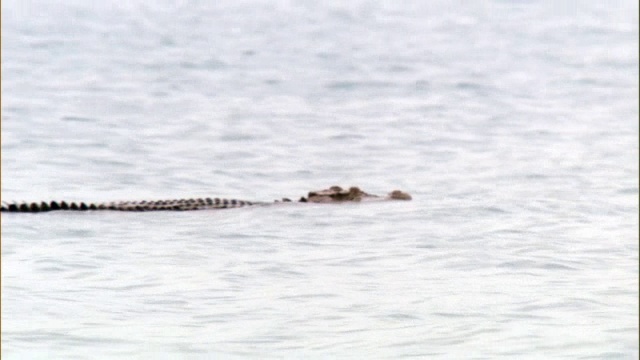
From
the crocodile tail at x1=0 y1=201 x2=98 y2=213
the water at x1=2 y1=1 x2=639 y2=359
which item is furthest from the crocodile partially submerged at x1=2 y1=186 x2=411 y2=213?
the water at x1=2 y1=1 x2=639 y2=359

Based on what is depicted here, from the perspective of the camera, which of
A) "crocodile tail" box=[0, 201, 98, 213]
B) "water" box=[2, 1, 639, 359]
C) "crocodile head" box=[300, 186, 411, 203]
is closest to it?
"water" box=[2, 1, 639, 359]

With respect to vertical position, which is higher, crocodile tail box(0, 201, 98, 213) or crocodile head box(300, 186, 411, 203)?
crocodile head box(300, 186, 411, 203)

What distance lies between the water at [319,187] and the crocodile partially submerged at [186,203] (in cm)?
21

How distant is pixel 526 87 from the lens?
2811 centimetres

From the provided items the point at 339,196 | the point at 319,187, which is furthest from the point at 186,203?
the point at 319,187

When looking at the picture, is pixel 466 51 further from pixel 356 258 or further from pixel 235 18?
pixel 356 258

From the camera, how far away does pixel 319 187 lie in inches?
657

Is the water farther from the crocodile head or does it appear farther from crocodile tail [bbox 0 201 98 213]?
the crocodile head

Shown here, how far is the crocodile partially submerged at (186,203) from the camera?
13.2 meters

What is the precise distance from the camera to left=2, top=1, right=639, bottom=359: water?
873 centimetres

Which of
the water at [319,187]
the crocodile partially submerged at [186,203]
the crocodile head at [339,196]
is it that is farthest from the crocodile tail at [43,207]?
the crocodile head at [339,196]

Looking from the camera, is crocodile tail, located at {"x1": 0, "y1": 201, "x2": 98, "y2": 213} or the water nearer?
the water

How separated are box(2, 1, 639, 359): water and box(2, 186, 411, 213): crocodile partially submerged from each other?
0.21 meters

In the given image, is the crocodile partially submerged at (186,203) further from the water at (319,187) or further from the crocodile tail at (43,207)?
the water at (319,187)
